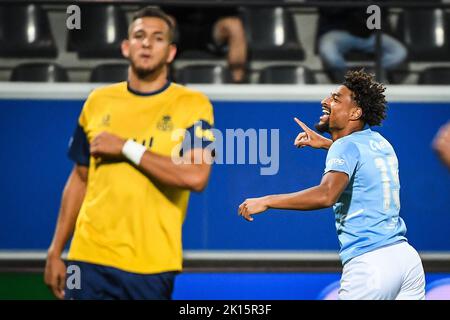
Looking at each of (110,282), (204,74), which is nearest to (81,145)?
(110,282)

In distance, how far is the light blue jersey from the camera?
3.54m

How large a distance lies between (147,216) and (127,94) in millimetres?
539

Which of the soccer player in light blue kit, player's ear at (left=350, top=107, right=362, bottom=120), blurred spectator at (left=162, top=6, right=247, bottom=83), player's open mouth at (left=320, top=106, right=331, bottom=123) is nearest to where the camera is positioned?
the soccer player in light blue kit

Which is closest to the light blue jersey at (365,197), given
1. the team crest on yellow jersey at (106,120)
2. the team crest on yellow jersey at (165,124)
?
the team crest on yellow jersey at (165,124)

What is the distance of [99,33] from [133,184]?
6.21 feet

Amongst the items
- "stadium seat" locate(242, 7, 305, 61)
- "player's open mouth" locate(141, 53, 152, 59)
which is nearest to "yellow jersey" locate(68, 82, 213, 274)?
"player's open mouth" locate(141, 53, 152, 59)

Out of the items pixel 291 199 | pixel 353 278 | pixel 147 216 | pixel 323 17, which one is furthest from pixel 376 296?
pixel 323 17

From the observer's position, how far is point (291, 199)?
134 inches

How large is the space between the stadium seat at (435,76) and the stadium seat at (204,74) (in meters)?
1.10

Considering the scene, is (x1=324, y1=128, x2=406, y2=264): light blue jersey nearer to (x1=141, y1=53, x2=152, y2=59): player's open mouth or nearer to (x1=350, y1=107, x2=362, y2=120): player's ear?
(x1=350, y1=107, x2=362, y2=120): player's ear

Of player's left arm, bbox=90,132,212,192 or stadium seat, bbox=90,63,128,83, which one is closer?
player's left arm, bbox=90,132,212,192

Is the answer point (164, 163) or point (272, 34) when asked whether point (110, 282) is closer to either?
point (164, 163)

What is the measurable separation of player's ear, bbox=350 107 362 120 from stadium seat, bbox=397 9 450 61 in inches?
56.5

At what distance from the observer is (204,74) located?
4.80 metres
